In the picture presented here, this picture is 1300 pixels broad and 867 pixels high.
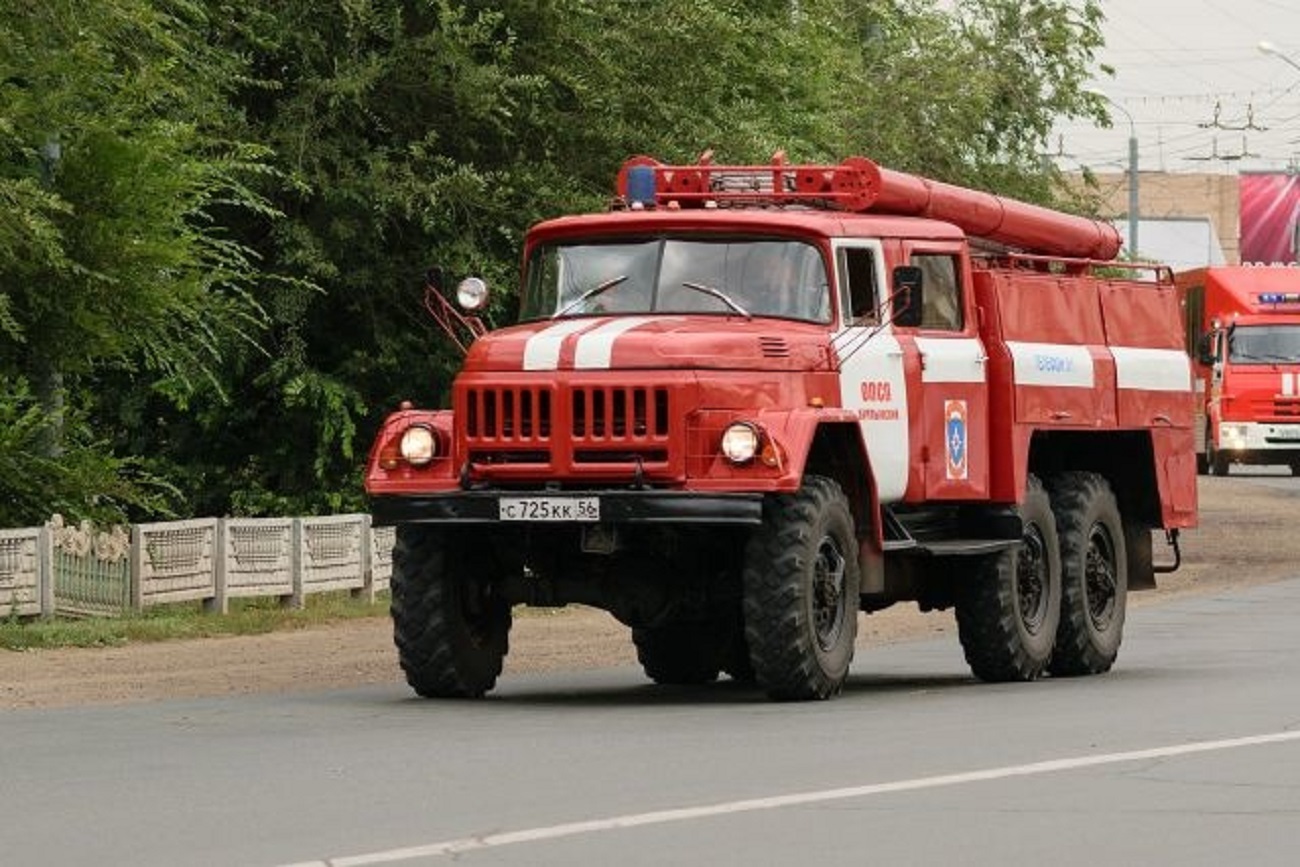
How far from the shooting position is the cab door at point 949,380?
19875 mm

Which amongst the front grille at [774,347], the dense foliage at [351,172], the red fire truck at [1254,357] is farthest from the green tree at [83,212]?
the red fire truck at [1254,357]

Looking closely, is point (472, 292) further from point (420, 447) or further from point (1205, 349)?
point (1205, 349)

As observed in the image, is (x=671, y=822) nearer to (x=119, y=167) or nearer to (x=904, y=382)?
(x=904, y=382)

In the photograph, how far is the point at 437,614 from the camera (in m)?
18.6

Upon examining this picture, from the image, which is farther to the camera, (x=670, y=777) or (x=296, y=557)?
(x=296, y=557)

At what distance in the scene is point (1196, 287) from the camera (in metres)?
65.7

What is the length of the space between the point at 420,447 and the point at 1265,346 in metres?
46.1

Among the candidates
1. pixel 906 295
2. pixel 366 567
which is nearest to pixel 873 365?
pixel 906 295

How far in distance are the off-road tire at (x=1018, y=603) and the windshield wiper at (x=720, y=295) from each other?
8.96 ft

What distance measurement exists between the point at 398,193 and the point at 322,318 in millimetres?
2623

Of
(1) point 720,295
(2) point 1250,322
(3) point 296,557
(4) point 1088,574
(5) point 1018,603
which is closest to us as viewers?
(1) point 720,295

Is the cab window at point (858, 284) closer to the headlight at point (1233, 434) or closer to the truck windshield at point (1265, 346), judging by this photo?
the truck windshield at point (1265, 346)

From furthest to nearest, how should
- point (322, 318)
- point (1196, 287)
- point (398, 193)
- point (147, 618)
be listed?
point (1196, 287) → point (322, 318) → point (398, 193) → point (147, 618)

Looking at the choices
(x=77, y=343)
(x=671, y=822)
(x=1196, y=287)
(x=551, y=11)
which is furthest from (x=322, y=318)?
(x=1196, y=287)
